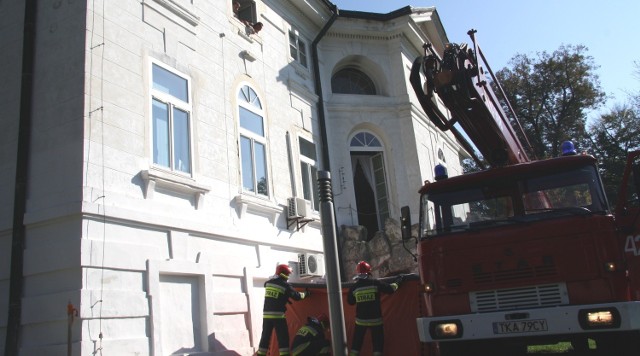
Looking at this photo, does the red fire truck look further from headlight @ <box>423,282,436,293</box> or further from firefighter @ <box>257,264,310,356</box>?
firefighter @ <box>257,264,310,356</box>

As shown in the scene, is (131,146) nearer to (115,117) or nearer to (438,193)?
(115,117)

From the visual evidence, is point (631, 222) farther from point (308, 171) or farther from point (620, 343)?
point (308, 171)

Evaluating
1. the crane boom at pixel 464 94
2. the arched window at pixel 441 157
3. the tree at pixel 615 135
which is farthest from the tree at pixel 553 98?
the crane boom at pixel 464 94

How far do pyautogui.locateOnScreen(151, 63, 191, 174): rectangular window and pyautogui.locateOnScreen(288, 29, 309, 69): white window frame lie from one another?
5419 millimetres

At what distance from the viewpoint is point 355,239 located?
14.8 m

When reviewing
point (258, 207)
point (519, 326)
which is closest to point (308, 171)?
point (258, 207)

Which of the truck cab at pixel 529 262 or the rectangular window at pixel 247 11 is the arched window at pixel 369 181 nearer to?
the rectangular window at pixel 247 11

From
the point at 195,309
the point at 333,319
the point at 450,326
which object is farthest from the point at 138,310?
the point at 450,326

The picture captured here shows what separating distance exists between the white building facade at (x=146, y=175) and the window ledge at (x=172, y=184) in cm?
3

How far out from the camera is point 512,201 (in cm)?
701

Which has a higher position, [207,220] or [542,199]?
[207,220]

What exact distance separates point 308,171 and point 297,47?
3.68 metres

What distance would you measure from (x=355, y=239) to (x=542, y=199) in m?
8.15

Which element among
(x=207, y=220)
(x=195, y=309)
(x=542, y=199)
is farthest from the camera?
(x=207, y=220)
